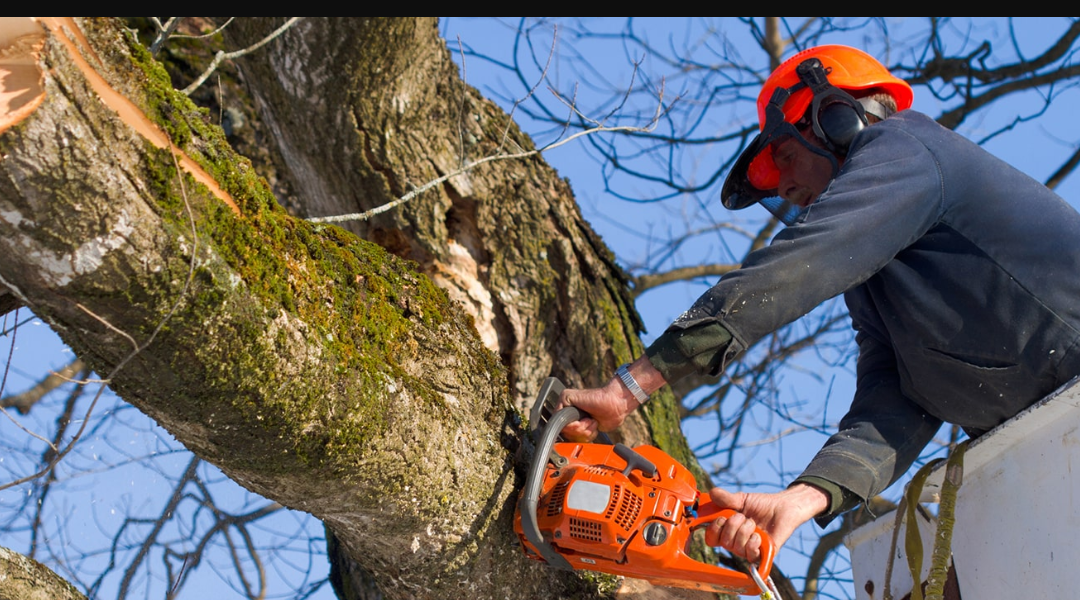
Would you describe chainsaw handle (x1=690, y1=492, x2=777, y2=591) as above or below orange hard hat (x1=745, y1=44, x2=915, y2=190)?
below

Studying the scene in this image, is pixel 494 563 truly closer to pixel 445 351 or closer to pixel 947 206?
pixel 445 351

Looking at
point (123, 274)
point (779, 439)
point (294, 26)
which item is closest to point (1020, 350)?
point (123, 274)

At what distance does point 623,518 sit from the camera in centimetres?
219

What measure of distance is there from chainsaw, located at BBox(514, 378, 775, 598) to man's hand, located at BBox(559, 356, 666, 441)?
38 mm

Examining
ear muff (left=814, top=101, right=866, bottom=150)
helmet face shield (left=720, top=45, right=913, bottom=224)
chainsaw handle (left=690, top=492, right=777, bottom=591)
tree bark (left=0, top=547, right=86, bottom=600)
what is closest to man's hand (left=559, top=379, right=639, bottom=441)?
chainsaw handle (left=690, top=492, right=777, bottom=591)

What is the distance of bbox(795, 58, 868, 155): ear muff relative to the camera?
106 inches

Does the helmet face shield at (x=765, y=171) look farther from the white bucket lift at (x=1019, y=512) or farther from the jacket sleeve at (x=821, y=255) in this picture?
the white bucket lift at (x=1019, y=512)

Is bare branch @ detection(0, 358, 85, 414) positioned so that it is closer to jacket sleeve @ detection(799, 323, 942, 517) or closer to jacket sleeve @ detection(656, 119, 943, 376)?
jacket sleeve @ detection(656, 119, 943, 376)

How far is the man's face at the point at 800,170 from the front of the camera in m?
2.84

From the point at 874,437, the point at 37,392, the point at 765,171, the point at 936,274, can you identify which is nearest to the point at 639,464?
the point at 874,437

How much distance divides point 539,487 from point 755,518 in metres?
0.59

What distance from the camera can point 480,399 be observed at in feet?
7.35

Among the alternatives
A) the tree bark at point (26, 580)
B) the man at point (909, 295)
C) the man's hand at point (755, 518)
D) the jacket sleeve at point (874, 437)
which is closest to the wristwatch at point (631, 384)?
the man at point (909, 295)

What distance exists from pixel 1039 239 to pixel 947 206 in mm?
240
